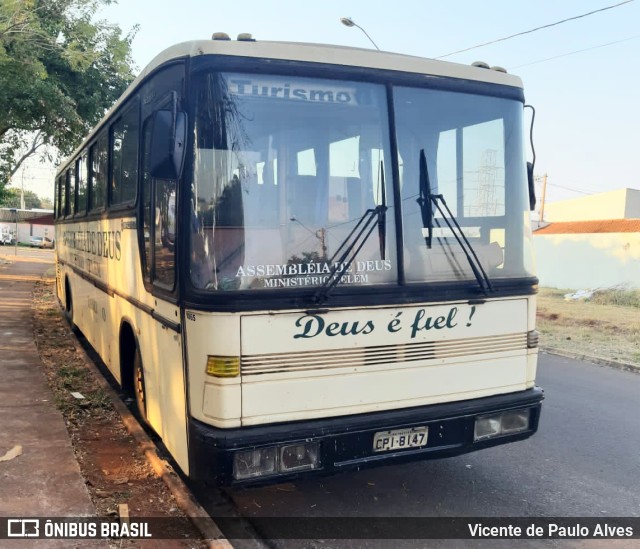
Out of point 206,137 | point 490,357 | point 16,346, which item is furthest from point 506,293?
point 16,346

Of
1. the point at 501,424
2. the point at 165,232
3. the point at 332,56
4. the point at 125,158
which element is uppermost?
the point at 332,56

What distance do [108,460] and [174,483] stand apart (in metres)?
0.85

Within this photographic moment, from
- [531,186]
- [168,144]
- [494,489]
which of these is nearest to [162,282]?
[168,144]

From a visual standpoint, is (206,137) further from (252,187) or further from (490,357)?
(490,357)

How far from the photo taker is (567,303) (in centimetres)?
2027

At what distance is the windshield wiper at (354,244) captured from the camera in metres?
3.74

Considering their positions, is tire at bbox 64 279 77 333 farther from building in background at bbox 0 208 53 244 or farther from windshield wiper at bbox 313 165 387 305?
building in background at bbox 0 208 53 244

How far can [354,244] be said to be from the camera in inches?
152

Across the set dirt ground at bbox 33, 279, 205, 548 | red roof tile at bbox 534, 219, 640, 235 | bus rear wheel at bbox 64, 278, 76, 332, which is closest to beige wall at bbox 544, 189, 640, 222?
red roof tile at bbox 534, 219, 640, 235

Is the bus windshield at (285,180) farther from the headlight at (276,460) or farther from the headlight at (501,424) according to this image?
the headlight at (501,424)

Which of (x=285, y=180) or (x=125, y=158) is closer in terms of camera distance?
(x=285, y=180)

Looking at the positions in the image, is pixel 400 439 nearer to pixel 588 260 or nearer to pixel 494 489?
pixel 494 489

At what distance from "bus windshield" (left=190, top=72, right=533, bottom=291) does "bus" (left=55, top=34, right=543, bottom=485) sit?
12 mm

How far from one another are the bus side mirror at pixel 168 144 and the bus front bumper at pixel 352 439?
1.50m
